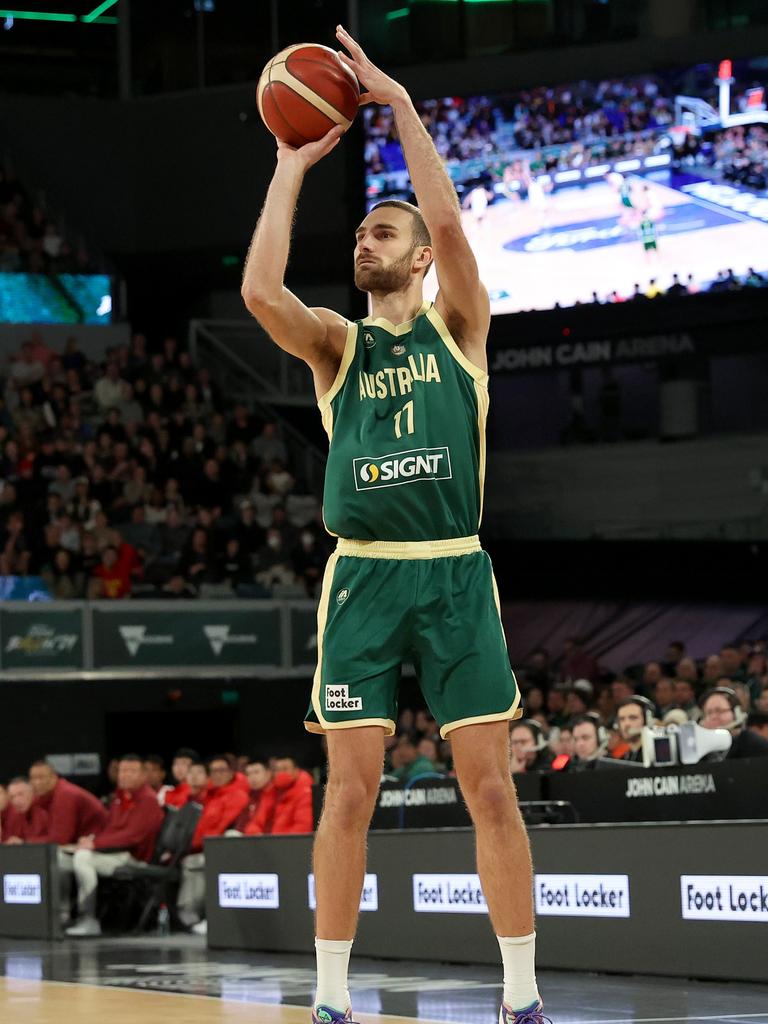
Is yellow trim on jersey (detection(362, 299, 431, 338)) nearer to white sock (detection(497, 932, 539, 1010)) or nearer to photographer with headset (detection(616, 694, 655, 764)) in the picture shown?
white sock (detection(497, 932, 539, 1010))

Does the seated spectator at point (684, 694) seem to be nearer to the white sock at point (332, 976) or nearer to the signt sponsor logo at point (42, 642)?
the signt sponsor logo at point (42, 642)

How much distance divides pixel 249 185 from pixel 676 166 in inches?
286

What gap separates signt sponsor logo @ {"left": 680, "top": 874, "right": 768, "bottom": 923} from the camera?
7.62 m

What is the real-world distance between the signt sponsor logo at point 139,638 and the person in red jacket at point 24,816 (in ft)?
15.3

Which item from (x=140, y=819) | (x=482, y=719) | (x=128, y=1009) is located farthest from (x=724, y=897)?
(x=140, y=819)

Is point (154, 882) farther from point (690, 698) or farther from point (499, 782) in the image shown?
point (499, 782)

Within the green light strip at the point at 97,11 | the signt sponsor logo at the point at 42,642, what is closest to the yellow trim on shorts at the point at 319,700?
the signt sponsor logo at the point at 42,642

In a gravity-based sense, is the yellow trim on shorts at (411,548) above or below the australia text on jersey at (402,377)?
below

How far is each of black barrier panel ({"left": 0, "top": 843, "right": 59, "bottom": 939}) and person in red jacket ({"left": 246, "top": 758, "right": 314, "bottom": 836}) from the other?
160 cm

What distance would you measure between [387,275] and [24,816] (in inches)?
438

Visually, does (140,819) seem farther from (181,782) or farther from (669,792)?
(669,792)

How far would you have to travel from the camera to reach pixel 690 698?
49.1ft

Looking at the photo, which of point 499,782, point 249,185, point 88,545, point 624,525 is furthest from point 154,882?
point 249,185

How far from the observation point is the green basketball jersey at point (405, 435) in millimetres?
4863
